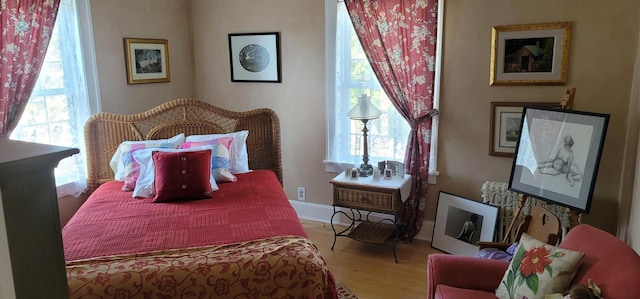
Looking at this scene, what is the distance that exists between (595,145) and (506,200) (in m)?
0.94

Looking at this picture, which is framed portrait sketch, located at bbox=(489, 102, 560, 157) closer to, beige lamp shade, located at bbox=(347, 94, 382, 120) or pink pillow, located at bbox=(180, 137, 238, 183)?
beige lamp shade, located at bbox=(347, 94, 382, 120)

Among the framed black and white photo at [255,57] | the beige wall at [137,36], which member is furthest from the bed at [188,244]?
the framed black and white photo at [255,57]

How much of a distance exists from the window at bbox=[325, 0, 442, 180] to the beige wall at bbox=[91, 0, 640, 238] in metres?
0.11

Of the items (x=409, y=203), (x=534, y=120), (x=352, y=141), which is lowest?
(x=409, y=203)

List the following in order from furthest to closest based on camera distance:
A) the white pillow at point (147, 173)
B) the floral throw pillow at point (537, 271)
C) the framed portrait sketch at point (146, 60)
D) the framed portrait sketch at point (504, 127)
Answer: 1. the framed portrait sketch at point (146, 60)
2. the framed portrait sketch at point (504, 127)
3. the white pillow at point (147, 173)
4. the floral throw pillow at point (537, 271)

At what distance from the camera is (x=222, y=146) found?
3586 mm

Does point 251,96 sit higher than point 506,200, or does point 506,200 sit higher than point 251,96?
point 251,96

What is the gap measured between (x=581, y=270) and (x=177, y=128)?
122 inches

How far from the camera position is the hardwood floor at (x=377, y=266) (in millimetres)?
3174

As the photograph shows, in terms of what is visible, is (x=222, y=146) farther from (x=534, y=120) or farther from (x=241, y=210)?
(x=534, y=120)

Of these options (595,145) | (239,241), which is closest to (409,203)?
(595,145)

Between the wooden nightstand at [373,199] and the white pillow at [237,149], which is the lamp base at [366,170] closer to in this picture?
the wooden nightstand at [373,199]

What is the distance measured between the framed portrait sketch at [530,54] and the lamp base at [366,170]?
1145 mm

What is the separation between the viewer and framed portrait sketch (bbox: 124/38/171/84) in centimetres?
409
